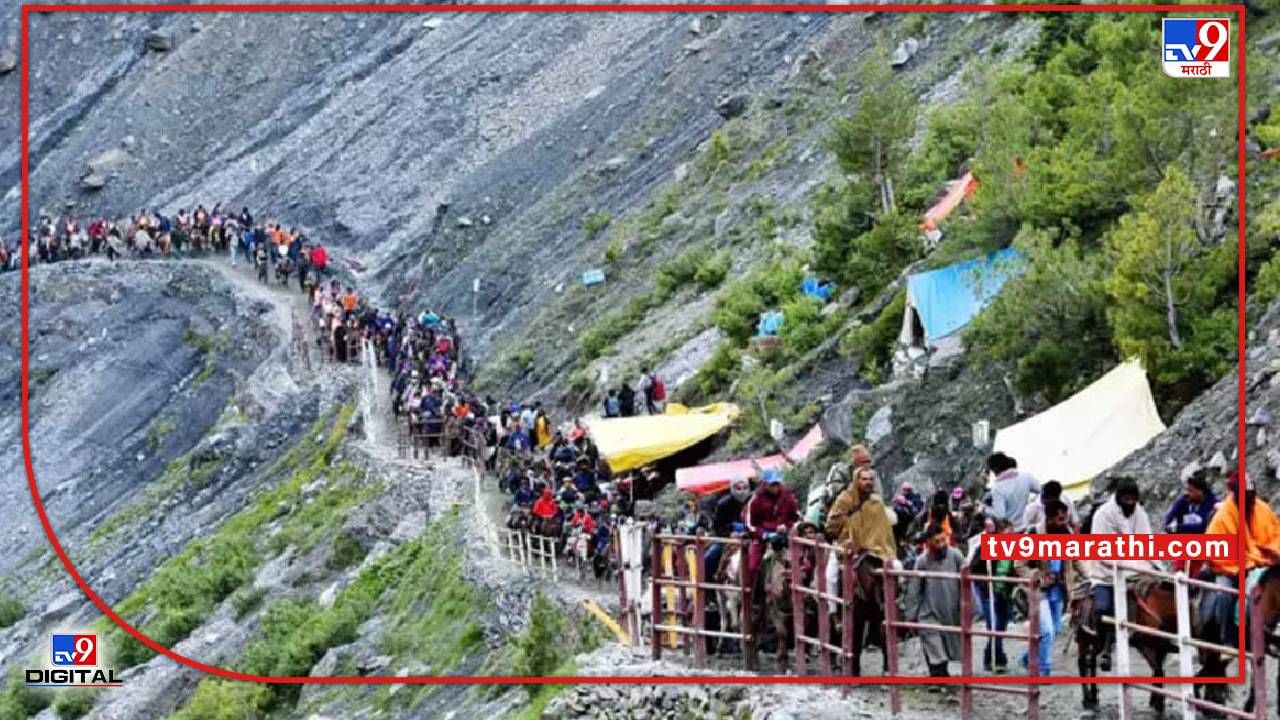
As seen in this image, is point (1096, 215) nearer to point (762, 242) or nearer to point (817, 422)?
point (817, 422)

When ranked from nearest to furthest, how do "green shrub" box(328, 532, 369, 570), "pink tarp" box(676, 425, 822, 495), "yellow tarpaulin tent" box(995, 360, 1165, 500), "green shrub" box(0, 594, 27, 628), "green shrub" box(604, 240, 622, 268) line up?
"yellow tarpaulin tent" box(995, 360, 1165, 500) → "pink tarp" box(676, 425, 822, 495) → "green shrub" box(328, 532, 369, 570) → "green shrub" box(0, 594, 27, 628) → "green shrub" box(604, 240, 622, 268)

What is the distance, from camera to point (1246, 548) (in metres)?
20.4

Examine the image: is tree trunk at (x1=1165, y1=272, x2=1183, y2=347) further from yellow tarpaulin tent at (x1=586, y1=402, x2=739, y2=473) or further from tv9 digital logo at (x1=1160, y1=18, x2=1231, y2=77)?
yellow tarpaulin tent at (x1=586, y1=402, x2=739, y2=473)

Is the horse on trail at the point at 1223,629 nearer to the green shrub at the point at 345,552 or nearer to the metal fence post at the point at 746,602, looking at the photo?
the metal fence post at the point at 746,602

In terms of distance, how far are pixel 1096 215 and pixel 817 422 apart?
4884 millimetres

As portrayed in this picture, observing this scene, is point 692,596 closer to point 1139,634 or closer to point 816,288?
point 1139,634

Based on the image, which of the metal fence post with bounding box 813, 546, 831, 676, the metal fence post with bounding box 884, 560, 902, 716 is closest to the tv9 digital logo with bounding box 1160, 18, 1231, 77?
the metal fence post with bounding box 813, 546, 831, 676

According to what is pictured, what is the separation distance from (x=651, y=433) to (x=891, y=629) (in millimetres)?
20698

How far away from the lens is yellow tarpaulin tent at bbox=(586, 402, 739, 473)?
41.8 meters

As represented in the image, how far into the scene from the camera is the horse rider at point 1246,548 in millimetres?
20406

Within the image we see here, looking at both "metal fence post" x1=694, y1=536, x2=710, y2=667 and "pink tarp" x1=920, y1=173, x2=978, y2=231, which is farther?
"pink tarp" x1=920, y1=173, x2=978, y2=231

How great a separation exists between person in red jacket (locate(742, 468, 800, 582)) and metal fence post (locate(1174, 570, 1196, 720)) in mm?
4496

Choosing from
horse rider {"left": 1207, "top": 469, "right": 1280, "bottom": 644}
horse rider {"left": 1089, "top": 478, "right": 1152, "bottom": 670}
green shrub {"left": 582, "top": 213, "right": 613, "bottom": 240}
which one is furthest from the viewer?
green shrub {"left": 582, "top": 213, "right": 613, "bottom": 240}

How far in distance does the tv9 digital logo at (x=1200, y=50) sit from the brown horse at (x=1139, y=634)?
1517 cm
